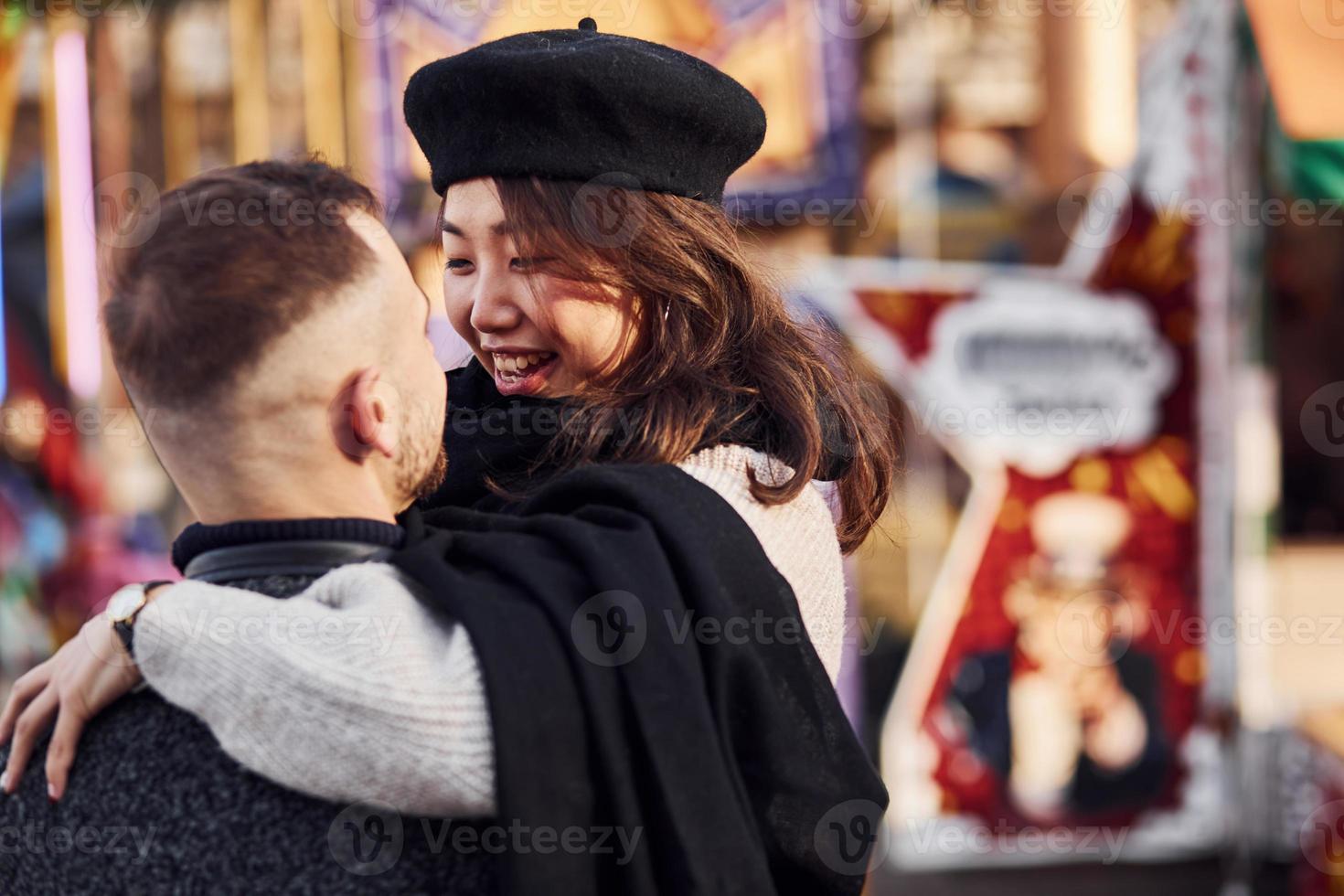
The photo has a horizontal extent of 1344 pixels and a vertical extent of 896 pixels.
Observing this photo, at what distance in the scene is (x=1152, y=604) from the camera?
17.0 ft

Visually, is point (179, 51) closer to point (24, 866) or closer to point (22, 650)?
point (22, 650)

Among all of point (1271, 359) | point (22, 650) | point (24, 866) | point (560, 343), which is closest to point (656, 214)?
point (560, 343)

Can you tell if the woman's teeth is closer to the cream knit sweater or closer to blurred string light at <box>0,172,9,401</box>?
the cream knit sweater

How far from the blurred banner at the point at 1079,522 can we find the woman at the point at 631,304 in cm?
310

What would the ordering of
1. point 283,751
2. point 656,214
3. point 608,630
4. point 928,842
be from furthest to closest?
1. point 928,842
2. point 656,214
3. point 608,630
4. point 283,751

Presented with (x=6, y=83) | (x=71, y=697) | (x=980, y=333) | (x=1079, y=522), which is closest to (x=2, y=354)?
(x=6, y=83)

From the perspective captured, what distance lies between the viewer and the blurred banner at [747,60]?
4965 mm

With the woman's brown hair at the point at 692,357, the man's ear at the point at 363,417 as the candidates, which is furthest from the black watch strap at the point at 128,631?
the woman's brown hair at the point at 692,357

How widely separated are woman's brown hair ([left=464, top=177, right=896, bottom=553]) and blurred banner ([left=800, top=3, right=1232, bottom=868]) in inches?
121

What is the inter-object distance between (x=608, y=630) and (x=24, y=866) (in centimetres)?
60

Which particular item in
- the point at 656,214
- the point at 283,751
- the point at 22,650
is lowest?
the point at 22,650

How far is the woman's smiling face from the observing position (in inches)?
73.5

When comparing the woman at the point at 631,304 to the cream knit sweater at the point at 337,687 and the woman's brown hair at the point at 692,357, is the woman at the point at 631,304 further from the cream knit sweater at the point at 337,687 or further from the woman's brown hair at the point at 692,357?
the cream knit sweater at the point at 337,687

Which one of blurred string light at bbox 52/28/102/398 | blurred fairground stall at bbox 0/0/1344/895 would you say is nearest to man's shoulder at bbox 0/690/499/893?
blurred fairground stall at bbox 0/0/1344/895
